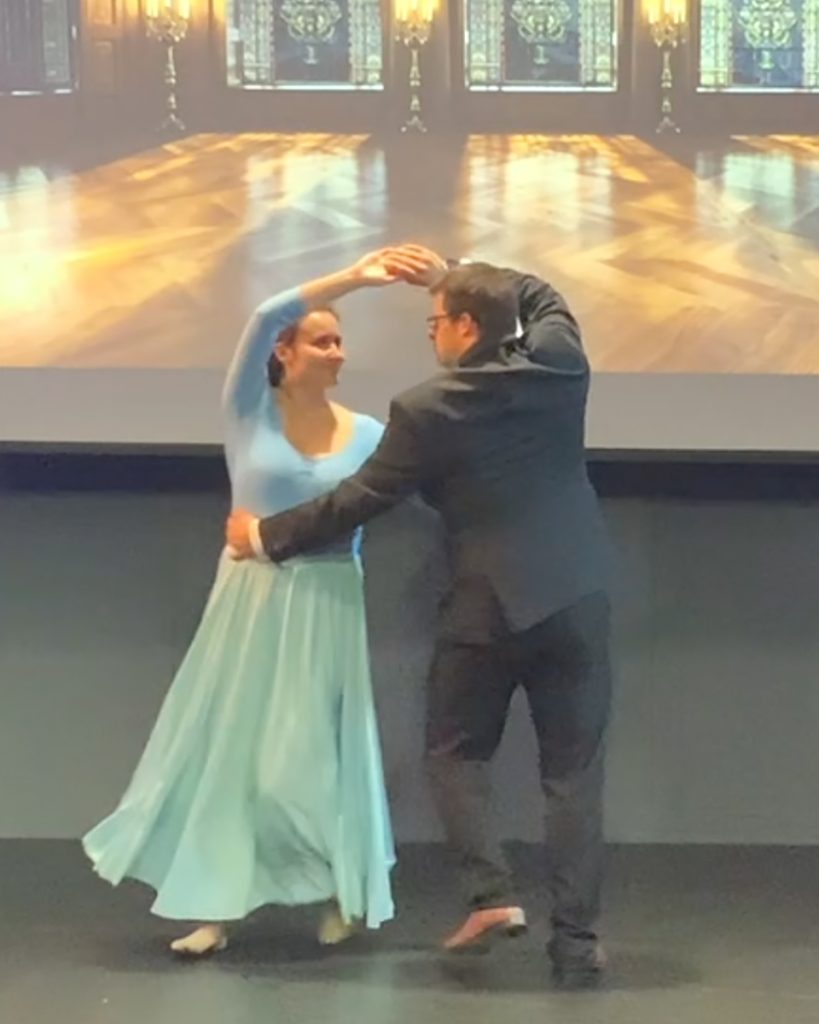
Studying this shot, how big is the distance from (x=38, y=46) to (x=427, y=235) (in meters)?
0.75

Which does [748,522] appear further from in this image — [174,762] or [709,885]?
[174,762]

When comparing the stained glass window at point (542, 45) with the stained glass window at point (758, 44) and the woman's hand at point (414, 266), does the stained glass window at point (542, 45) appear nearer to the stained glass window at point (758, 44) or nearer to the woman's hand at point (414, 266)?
the stained glass window at point (758, 44)

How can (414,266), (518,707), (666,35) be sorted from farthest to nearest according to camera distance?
(518,707), (666,35), (414,266)

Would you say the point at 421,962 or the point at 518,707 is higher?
the point at 518,707

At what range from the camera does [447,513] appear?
2588 millimetres

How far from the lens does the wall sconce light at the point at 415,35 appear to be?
9.71 feet

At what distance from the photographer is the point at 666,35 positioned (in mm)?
2936

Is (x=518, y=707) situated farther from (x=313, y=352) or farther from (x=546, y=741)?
(x=313, y=352)

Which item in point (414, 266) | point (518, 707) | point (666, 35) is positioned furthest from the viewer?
point (518, 707)

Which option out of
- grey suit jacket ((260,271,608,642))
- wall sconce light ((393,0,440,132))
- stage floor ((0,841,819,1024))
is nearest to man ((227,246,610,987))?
grey suit jacket ((260,271,608,642))

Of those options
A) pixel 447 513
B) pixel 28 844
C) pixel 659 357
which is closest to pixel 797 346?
pixel 659 357

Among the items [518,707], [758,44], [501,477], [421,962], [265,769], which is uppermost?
[758,44]

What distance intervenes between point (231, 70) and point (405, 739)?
1283mm

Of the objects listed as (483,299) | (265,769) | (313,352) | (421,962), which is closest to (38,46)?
(313,352)
